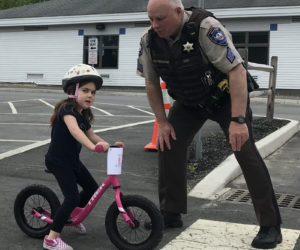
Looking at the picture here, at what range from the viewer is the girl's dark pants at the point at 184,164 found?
3805 millimetres

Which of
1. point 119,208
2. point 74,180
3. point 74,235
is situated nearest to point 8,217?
point 74,235

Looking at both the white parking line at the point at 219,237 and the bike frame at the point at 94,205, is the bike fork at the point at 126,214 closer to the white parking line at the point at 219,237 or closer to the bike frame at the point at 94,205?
the bike frame at the point at 94,205

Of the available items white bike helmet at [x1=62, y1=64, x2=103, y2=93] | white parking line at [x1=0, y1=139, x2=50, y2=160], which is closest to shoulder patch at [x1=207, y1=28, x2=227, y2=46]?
white bike helmet at [x1=62, y1=64, x2=103, y2=93]

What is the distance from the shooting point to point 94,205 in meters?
3.77

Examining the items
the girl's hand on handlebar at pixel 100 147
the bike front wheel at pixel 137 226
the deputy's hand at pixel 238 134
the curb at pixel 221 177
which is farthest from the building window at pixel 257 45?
the girl's hand on handlebar at pixel 100 147

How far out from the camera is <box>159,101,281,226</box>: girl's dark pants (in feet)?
12.5

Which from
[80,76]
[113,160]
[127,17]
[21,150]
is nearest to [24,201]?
[113,160]

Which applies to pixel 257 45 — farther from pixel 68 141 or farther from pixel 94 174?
pixel 68 141

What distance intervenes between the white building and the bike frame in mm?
21286

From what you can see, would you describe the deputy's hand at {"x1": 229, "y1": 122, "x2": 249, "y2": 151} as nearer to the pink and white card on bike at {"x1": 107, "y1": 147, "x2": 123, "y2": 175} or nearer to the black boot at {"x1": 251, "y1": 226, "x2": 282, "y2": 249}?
the black boot at {"x1": 251, "y1": 226, "x2": 282, "y2": 249}

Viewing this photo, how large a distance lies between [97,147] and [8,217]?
1.45m

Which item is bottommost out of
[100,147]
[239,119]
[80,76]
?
[100,147]

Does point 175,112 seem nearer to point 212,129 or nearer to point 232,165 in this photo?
point 232,165

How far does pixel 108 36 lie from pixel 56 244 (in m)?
26.1
